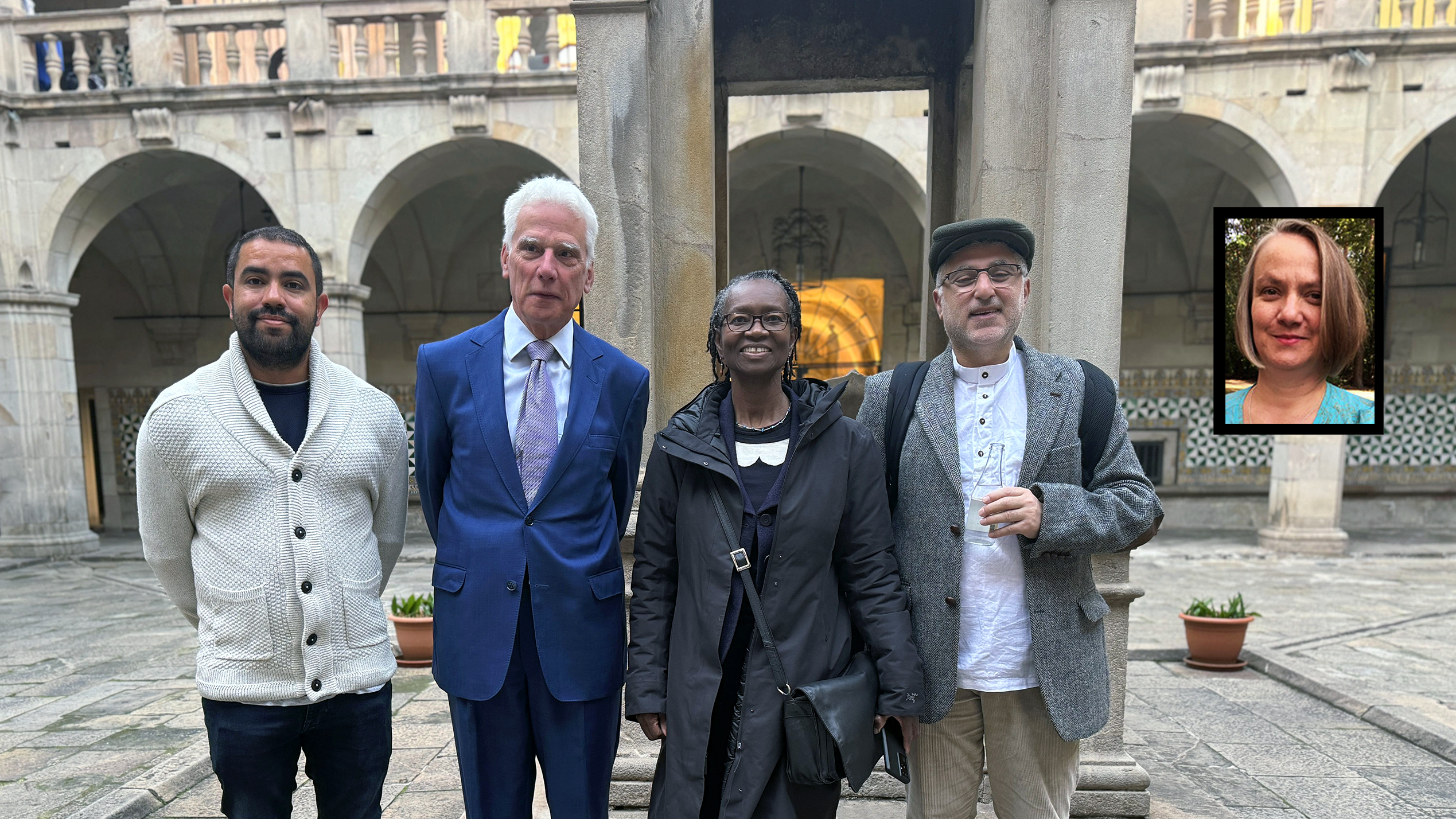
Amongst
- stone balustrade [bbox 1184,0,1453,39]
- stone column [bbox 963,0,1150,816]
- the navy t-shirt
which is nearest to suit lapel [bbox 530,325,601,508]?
the navy t-shirt

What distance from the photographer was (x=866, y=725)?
5.98ft

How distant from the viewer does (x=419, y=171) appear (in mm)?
10516

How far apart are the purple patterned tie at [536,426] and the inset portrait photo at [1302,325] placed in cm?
357

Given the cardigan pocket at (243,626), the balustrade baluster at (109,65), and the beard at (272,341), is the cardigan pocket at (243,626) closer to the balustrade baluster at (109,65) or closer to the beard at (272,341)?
the beard at (272,341)

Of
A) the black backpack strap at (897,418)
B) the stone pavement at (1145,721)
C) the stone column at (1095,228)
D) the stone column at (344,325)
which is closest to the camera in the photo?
the black backpack strap at (897,418)

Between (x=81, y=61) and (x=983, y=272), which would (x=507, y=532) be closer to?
(x=983, y=272)

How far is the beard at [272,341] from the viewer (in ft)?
6.35

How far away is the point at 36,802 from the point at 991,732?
411cm

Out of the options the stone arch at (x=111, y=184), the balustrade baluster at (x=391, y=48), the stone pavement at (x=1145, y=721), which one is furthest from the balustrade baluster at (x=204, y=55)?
the stone pavement at (x=1145, y=721)

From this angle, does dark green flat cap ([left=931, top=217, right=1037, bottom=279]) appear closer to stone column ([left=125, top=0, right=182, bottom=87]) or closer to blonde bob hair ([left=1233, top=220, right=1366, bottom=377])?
blonde bob hair ([left=1233, top=220, right=1366, bottom=377])

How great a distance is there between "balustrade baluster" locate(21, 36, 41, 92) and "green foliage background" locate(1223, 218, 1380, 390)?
533 inches

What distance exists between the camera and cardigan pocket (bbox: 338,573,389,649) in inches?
77.0

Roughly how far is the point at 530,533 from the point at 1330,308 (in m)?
4.83

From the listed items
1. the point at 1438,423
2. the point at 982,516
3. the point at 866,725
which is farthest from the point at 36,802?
the point at 1438,423
